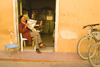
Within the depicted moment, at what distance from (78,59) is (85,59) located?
0.25m

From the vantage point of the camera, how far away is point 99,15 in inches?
170

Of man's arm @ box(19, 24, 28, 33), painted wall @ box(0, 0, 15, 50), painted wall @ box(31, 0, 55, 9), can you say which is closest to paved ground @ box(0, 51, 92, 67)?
painted wall @ box(0, 0, 15, 50)

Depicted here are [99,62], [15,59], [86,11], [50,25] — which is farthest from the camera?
[50,25]

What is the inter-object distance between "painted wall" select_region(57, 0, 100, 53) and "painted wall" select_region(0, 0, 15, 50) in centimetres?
209

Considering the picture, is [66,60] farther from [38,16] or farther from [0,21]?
[38,16]

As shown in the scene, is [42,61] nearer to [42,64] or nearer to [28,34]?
[42,64]

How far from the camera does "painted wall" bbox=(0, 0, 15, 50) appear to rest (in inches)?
173

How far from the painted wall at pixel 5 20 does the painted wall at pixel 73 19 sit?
82.1 inches

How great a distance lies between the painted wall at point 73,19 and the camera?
429 centimetres

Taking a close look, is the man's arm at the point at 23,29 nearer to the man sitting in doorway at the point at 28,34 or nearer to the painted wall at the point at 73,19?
the man sitting in doorway at the point at 28,34

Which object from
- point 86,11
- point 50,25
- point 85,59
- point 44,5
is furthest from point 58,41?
point 44,5

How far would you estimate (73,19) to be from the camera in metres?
4.36

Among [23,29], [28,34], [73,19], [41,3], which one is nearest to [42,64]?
[28,34]

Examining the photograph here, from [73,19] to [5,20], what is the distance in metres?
2.88
